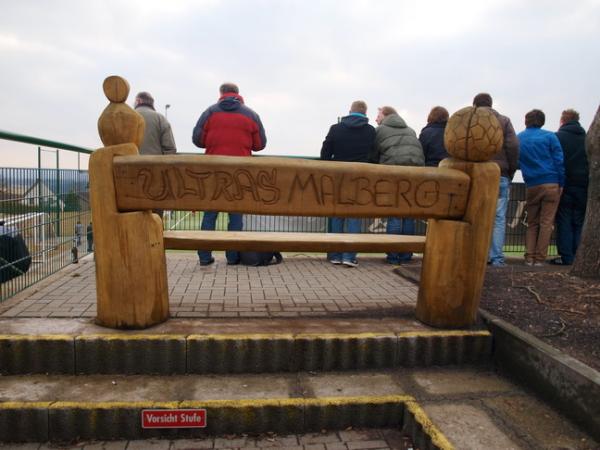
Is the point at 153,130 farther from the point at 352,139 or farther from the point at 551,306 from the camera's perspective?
the point at 551,306

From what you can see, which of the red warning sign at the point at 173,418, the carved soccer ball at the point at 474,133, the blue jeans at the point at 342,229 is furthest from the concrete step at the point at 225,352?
the blue jeans at the point at 342,229

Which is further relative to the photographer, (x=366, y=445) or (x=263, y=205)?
(x=263, y=205)

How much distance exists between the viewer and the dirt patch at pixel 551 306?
3.09 m

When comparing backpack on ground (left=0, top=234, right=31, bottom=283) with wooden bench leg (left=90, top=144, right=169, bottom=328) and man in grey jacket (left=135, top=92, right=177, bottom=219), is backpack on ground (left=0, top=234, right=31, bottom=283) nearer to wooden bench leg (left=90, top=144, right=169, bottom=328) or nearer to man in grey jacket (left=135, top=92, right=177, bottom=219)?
wooden bench leg (left=90, top=144, right=169, bottom=328)

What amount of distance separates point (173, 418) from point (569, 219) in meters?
6.14

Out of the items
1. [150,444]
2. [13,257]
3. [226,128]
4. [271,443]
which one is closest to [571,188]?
[226,128]

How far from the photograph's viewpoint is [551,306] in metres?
3.83

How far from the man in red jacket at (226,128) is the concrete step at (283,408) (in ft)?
8.95

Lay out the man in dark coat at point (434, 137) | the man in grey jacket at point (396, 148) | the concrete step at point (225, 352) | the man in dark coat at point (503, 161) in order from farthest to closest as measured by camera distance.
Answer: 1. the man in dark coat at point (434, 137)
2. the man in grey jacket at point (396, 148)
3. the man in dark coat at point (503, 161)
4. the concrete step at point (225, 352)

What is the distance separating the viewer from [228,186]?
3164mm

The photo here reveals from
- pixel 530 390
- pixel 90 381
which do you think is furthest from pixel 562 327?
pixel 90 381

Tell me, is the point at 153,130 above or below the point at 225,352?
above

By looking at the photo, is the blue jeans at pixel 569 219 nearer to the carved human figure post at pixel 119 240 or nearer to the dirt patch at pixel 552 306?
the dirt patch at pixel 552 306

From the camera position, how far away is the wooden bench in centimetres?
315
